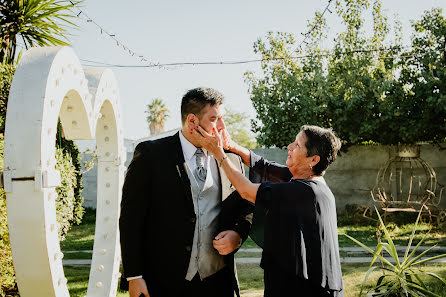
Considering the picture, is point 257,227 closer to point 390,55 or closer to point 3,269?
point 3,269

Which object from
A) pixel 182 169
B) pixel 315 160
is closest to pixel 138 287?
pixel 182 169

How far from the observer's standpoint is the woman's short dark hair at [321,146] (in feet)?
9.39

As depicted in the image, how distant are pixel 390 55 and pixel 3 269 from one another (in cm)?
1123

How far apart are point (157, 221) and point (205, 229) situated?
308 mm

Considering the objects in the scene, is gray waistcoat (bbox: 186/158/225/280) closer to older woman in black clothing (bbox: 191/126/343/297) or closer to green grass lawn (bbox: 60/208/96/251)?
older woman in black clothing (bbox: 191/126/343/297)

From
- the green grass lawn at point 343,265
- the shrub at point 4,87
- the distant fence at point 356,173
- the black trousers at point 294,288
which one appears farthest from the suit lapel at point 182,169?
the distant fence at point 356,173

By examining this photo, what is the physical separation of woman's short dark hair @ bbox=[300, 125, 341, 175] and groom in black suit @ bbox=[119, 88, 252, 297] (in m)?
0.58

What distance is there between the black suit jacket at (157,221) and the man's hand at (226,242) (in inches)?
6.5

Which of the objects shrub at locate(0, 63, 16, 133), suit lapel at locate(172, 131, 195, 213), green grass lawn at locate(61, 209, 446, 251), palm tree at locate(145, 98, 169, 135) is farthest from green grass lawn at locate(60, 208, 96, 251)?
palm tree at locate(145, 98, 169, 135)

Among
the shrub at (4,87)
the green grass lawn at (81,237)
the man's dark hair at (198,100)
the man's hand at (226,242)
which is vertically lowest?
the green grass lawn at (81,237)

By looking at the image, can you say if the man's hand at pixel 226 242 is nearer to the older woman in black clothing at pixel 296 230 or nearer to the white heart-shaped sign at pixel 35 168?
the older woman in black clothing at pixel 296 230

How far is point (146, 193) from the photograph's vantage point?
9.27ft

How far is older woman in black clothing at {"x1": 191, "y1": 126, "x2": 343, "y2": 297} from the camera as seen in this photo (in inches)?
105

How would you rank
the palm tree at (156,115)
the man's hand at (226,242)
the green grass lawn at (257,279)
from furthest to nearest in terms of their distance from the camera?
the palm tree at (156,115)
the green grass lawn at (257,279)
the man's hand at (226,242)
